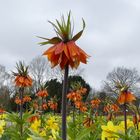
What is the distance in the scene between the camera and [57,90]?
30406 millimetres

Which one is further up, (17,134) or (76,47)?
(76,47)

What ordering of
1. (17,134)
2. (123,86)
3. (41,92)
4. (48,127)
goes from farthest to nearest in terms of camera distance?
(41,92) → (48,127) → (17,134) → (123,86)

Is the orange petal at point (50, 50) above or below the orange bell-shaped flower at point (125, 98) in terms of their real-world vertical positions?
above

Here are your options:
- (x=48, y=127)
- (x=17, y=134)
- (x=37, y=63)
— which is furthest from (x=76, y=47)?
(x=37, y=63)

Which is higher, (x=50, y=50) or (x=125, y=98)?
(x=50, y=50)

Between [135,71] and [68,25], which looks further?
[135,71]

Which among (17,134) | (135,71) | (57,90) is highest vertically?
(135,71)

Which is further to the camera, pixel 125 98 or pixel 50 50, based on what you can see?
pixel 125 98

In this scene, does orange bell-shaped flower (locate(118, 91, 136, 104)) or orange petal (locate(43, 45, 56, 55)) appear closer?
orange petal (locate(43, 45, 56, 55))

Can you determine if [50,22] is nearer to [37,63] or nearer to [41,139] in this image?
[41,139]

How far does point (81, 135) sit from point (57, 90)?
28.2 metres

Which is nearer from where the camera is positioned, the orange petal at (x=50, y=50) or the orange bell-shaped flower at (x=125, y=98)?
the orange petal at (x=50, y=50)

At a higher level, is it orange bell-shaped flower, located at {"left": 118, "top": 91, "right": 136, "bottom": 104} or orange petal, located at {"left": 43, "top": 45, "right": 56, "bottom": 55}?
orange petal, located at {"left": 43, "top": 45, "right": 56, "bottom": 55}

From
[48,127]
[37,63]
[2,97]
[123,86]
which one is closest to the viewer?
[123,86]
